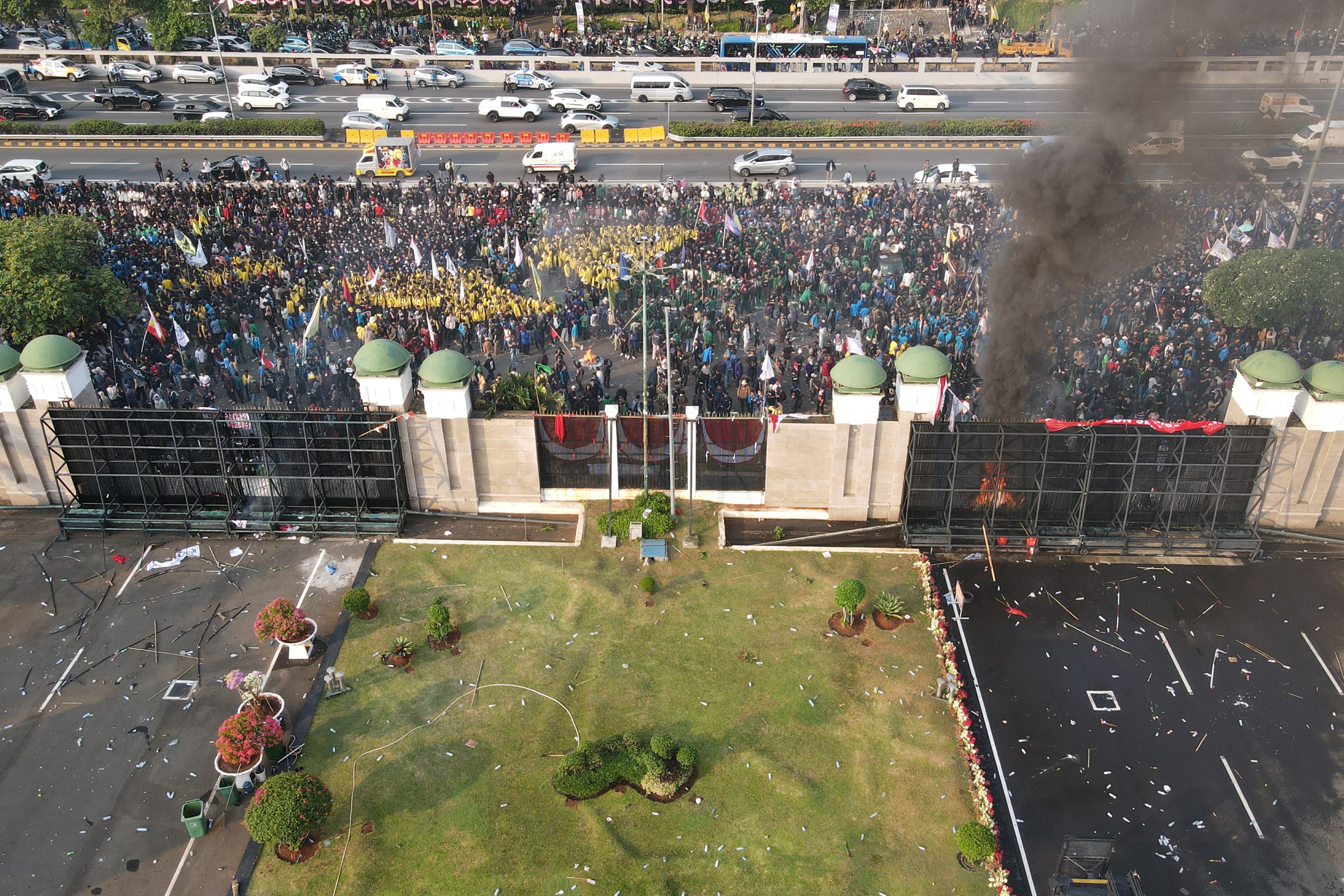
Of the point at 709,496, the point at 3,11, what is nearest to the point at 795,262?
the point at 709,496

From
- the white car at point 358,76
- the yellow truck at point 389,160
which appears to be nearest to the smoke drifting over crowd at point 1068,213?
the yellow truck at point 389,160

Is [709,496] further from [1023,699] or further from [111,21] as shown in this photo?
[111,21]

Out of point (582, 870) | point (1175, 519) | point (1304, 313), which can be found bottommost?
point (582, 870)

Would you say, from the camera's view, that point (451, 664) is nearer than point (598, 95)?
Yes

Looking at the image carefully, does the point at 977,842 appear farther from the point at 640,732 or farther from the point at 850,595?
the point at 640,732

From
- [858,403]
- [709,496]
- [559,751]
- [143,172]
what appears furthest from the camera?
[143,172]

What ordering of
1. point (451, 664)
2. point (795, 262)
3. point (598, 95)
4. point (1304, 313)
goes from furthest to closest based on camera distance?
point (598, 95) → point (795, 262) → point (1304, 313) → point (451, 664)

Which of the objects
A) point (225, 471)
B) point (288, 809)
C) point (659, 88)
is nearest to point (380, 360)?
point (225, 471)
